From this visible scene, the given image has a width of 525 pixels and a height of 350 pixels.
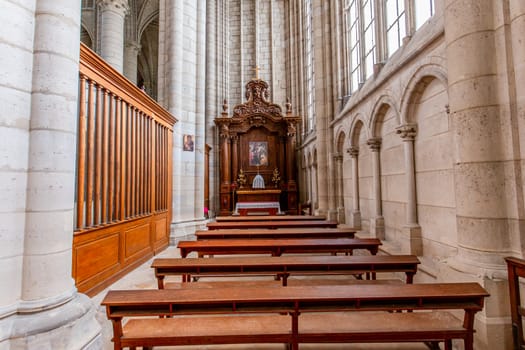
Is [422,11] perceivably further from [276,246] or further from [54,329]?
[54,329]

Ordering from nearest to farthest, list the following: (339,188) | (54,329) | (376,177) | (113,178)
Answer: (54,329) → (113,178) → (376,177) → (339,188)

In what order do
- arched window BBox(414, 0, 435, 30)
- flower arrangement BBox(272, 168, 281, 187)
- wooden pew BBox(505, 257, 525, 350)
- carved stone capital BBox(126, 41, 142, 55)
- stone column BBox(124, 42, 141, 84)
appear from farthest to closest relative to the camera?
carved stone capital BBox(126, 41, 142, 55) < stone column BBox(124, 42, 141, 84) < flower arrangement BBox(272, 168, 281, 187) < arched window BBox(414, 0, 435, 30) < wooden pew BBox(505, 257, 525, 350)

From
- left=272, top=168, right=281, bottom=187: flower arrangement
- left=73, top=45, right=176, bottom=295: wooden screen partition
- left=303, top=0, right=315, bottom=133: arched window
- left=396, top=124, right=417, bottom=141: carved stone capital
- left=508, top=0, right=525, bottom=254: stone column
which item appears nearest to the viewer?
left=508, top=0, right=525, bottom=254: stone column

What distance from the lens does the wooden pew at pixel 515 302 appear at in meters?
2.17

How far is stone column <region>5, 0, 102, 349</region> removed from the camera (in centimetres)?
198

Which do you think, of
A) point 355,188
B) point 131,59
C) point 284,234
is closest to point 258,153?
point 355,188

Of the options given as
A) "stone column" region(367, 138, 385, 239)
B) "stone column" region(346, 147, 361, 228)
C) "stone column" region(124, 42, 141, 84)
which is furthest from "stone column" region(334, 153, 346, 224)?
"stone column" region(124, 42, 141, 84)

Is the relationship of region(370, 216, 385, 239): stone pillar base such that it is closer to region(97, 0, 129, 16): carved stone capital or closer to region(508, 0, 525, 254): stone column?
region(508, 0, 525, 254): stone column

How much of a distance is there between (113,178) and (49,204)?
248cm

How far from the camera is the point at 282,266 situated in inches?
125

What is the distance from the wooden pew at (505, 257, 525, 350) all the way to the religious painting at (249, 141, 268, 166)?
11.6 m

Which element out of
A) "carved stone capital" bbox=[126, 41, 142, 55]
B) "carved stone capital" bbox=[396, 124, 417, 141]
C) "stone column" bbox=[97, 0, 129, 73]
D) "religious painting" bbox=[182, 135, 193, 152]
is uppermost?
"carved stone capital" bbox=[126, 41, 142, 55]

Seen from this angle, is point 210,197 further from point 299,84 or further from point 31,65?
point 31,65

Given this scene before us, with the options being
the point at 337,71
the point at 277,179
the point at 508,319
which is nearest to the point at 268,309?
the point at 508,319
